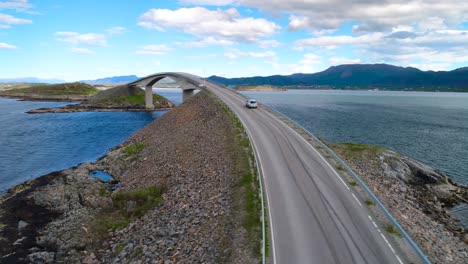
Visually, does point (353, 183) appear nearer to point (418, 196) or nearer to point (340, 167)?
point (340, 167)

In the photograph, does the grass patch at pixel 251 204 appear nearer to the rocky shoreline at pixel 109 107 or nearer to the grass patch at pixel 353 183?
the grass patch at pixel 353 183

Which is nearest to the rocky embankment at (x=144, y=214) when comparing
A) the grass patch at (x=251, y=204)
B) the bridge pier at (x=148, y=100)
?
the grass patch at (x=251, y=204)

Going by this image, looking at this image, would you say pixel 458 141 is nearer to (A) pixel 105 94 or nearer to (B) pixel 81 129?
(B) pixel 81 129

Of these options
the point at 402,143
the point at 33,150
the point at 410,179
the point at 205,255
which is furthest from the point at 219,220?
the point at 402,143

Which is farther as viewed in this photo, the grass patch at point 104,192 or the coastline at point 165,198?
the grass patch at point 104,192

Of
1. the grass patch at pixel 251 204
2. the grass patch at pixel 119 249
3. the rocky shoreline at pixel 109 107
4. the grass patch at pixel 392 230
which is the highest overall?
the rocky shoreline at pixel 109 107

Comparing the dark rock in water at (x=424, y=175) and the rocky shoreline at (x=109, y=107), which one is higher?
the rocky shoreline at (x=109, y=107)

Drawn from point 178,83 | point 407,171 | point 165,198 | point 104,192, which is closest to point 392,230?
point 165,198
